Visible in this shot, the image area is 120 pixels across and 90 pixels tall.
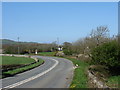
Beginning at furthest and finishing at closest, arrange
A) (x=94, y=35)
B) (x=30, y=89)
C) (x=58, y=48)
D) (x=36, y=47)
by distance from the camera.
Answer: (x=58, y=48) → (x=36, y=47) → (x=94, y=35) → (x=30, y=89)

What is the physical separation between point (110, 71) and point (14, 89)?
1552 centimetres

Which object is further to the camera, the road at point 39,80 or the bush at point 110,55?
the bush at point 110,55

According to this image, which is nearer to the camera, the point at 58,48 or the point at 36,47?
the point at 36,47

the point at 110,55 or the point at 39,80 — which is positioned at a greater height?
the point at 110,55

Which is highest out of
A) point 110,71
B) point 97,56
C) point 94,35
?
point 94,35

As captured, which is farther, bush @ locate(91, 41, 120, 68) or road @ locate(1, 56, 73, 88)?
bush @ locate(91, 41, 120, 68)

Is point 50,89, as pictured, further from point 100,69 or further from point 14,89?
point 100,69

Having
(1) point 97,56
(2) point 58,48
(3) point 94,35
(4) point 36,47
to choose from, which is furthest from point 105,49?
(2) point 58,48

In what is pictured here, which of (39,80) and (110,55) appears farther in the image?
Answer: (110,55)

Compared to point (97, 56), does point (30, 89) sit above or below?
below

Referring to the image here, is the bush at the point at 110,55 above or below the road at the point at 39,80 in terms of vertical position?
above

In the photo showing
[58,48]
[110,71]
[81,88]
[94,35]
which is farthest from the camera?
[58,48]

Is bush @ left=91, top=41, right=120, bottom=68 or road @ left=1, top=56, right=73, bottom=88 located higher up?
bush @ left=91, top=41, right=120, bottom=68

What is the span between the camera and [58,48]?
104312 millimetres
